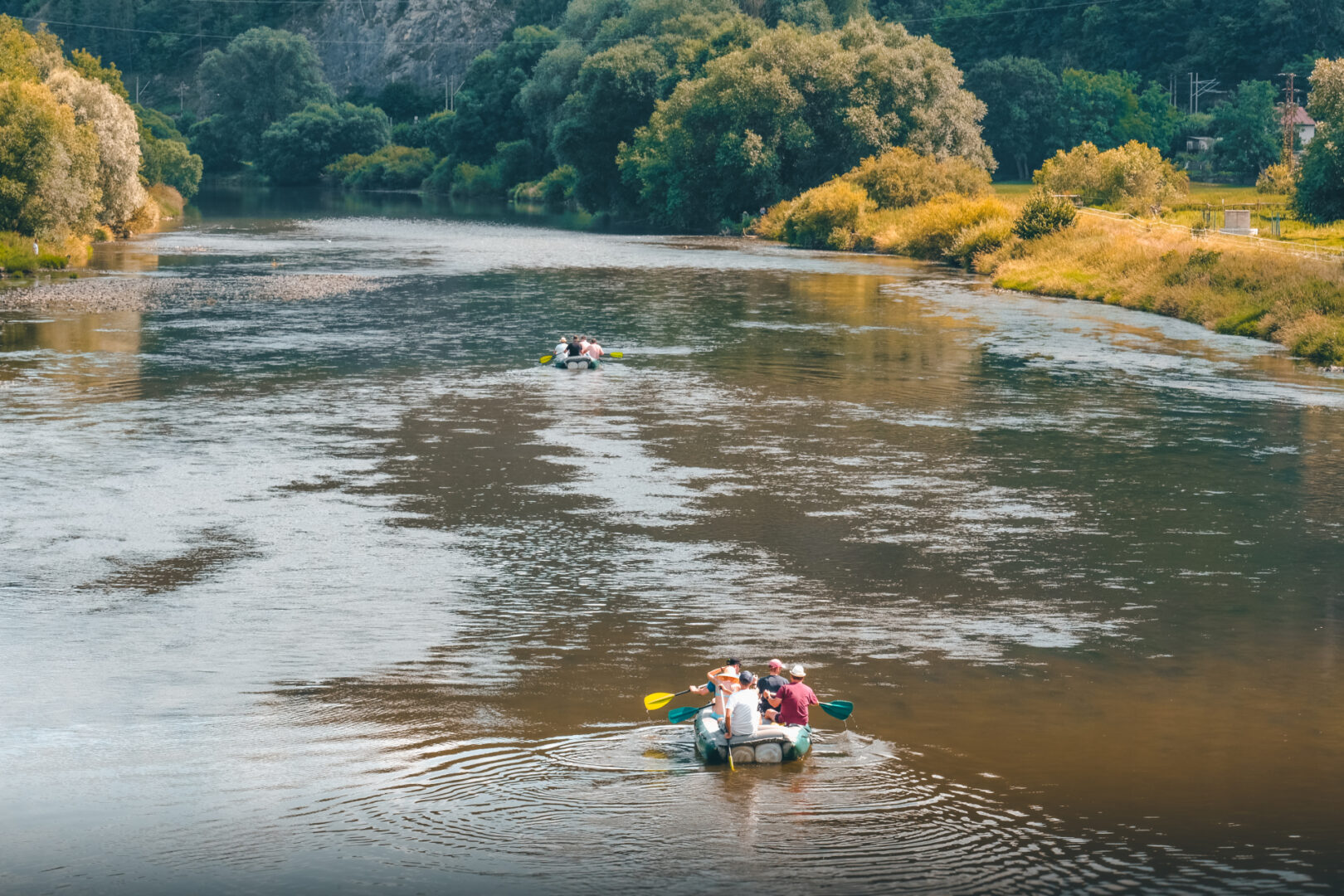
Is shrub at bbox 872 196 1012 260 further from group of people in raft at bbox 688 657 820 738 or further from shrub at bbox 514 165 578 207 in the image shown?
group of people in raft at bbox 688 657 820 738

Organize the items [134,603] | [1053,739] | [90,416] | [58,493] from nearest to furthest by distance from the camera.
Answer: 1. [1053,739]
2. [134,603]
3. [58,493]
4. [90,416]

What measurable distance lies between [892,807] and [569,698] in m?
4.93

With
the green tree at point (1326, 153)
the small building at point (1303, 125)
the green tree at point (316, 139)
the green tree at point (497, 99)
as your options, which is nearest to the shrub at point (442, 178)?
the green tree at point (497, 99)

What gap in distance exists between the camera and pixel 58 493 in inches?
1195

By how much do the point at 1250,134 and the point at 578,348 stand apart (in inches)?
3903

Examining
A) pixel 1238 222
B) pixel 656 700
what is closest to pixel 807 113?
pixel 1238 222

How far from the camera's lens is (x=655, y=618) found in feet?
75.6

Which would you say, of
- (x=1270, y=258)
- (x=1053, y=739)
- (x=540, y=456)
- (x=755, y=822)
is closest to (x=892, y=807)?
(x=755, y=822)

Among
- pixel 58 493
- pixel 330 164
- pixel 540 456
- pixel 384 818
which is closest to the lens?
pixel 384 818

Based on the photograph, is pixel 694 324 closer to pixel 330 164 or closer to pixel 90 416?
pixel 90 416

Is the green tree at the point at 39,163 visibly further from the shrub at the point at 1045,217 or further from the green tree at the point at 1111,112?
the green tree at the point at 1111,112

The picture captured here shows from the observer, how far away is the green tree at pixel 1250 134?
128875mm

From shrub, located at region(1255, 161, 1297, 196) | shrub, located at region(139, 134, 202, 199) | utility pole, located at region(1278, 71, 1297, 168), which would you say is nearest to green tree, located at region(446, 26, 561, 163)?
shrub, located at region(139, 134, 202, 199)

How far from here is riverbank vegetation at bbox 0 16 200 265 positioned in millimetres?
73375
